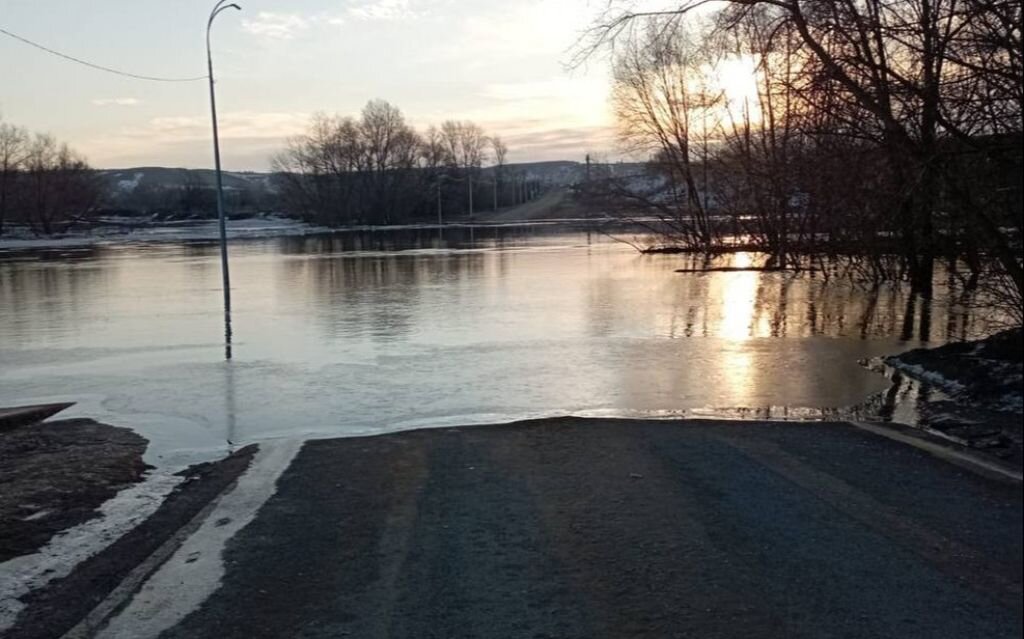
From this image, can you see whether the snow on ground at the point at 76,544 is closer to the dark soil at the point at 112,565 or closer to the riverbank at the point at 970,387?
the dark soil at the point at 112,565

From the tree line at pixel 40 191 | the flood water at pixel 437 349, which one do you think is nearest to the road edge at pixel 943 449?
the flood water at pixel 437 349

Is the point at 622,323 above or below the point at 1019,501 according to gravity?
below

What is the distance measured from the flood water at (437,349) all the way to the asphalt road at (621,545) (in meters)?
2.29

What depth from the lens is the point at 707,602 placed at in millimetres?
4820

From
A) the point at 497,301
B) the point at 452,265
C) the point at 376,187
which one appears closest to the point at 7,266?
the point at 452,265

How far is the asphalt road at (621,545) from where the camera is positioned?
15.3 feet

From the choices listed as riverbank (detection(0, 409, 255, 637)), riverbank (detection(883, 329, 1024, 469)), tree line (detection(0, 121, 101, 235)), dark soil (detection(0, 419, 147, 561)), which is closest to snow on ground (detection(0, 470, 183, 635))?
riverbank (detection(0, 409, 255, 637))

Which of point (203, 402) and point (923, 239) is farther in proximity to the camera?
point (923, 239)

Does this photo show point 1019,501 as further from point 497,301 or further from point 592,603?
point 497,301

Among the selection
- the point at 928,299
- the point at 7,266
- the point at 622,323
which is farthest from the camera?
the point at 7,266

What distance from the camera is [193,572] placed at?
5590 mm

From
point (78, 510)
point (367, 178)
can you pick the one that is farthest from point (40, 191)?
point (78, 510)

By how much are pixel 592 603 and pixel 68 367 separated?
1274 centimetres

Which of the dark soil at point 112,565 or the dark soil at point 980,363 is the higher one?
the dark soil at point 980,363
